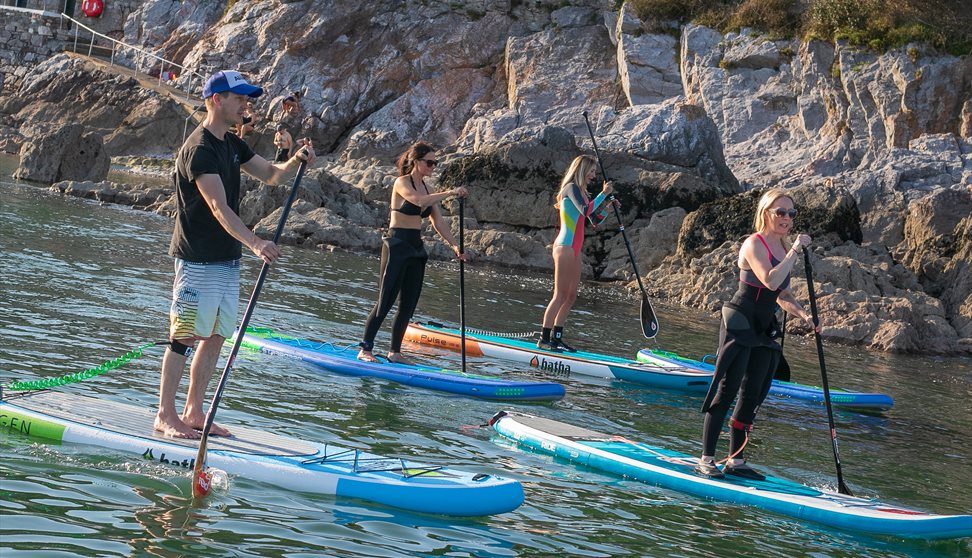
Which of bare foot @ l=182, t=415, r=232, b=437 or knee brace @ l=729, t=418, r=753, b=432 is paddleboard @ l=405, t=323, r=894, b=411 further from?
bare foot @ l=182, t=415, r=232, b=437

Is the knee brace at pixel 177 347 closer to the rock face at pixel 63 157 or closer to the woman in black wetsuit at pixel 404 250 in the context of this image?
the woman in black wetsuit at pixel 404 250

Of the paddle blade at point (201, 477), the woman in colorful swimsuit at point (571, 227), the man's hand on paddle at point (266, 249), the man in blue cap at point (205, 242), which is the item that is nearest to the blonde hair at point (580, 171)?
the woman in colorful swimsuit at point (571, 227)

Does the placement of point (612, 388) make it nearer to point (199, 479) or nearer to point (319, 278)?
point (199, 479)

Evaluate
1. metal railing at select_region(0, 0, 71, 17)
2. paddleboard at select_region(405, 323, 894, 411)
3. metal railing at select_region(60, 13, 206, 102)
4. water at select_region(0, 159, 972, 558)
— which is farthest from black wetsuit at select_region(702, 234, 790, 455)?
metal railing at select_region(0, 0, 71, 17)

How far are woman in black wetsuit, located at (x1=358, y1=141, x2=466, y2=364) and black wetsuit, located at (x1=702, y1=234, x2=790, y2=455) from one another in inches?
143

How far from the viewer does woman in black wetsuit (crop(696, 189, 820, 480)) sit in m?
6.86

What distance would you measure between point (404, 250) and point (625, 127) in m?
20.4

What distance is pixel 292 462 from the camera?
600 cm

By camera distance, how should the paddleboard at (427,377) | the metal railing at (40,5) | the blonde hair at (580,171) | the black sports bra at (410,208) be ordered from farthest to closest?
the metal railing at (40,5) → the blonde hair at (580,171) → the black sports bra at (410,208) → the paddleboard at (427,377)

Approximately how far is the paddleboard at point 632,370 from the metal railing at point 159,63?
108 ft

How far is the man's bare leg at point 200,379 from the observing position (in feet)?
21.0

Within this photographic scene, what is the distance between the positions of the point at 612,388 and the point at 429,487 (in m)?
5.29

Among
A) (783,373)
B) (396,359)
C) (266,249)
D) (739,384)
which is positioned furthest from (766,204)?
(783,373)

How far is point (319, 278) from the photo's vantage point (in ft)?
55.4
